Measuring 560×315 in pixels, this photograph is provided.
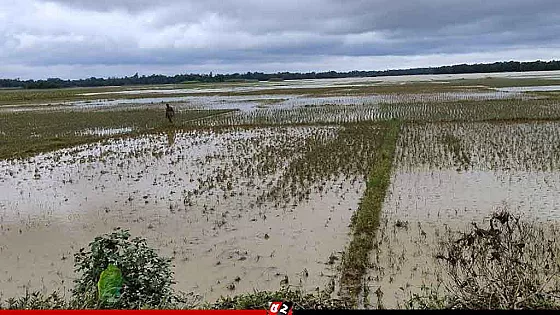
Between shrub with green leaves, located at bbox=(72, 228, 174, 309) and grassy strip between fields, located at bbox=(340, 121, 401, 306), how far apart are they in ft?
4.76

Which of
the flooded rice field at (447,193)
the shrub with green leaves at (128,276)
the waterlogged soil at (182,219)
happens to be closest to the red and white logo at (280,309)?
the shrub with green leaves at (128,276)

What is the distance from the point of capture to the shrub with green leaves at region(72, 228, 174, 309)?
2928 mm

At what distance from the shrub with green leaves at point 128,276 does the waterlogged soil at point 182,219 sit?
0.97m

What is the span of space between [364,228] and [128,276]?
3302 millimetres

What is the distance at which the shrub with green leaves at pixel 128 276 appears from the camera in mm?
2928

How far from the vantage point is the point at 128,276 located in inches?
121

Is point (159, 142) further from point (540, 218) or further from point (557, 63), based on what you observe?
point (557, 63)

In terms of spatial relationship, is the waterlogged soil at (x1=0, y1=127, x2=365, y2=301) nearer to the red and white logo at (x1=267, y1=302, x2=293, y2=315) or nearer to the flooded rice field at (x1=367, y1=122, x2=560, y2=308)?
the flooded rice field at (x1=367, y1=122, x2=560, y2=308)

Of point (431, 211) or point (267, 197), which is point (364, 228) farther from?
point (267, 197)

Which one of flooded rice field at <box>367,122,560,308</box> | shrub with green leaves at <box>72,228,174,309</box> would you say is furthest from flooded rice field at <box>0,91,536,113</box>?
shrub with green leaves at <box>72,228,174,309</box>

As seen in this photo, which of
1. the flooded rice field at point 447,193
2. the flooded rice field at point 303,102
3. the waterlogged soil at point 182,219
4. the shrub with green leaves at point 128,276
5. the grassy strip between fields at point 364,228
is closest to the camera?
the shrub with green leaves at point 128,276

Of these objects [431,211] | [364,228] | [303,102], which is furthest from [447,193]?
[303,102]

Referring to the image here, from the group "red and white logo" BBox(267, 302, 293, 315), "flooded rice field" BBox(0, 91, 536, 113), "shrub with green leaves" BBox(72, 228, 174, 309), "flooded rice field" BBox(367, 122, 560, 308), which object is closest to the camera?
"red and white logo" BBox(267, 302, 293, 315)

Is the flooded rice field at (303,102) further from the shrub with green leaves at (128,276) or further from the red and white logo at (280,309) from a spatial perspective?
the red and white logo at (280,309)
